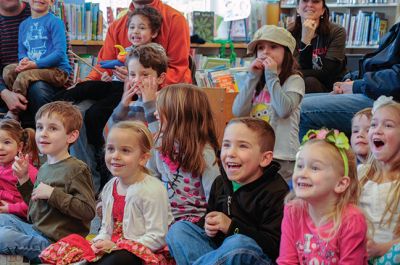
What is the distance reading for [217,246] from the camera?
242 centimetres

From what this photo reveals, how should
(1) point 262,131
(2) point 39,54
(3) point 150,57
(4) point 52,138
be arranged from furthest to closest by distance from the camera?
1. (2) point 39,54
2. (3) point 150,57
3. (4) point 52,138
4. (1) point 262,131

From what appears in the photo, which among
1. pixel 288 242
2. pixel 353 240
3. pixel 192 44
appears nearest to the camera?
pixel 353 240

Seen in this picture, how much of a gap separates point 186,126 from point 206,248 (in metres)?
0.55

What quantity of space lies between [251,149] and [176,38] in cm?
169

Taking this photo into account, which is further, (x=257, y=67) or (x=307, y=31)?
(x=307, y=31)

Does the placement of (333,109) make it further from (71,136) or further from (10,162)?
(10,162)

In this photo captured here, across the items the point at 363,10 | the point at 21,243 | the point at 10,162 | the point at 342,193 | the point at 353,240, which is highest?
the point at 363,10

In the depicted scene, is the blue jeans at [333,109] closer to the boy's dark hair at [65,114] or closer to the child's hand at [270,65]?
the child's hand at [270,65]

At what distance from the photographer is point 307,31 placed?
3.91 metres

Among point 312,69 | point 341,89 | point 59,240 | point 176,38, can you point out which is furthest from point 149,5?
point 59,240

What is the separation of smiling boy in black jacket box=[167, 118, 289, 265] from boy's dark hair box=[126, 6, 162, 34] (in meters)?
1.49

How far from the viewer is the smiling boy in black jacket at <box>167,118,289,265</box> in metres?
2.27

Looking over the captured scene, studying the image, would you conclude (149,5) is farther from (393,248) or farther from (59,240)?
(393,248)

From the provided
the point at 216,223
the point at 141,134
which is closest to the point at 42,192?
the point at 141,134
